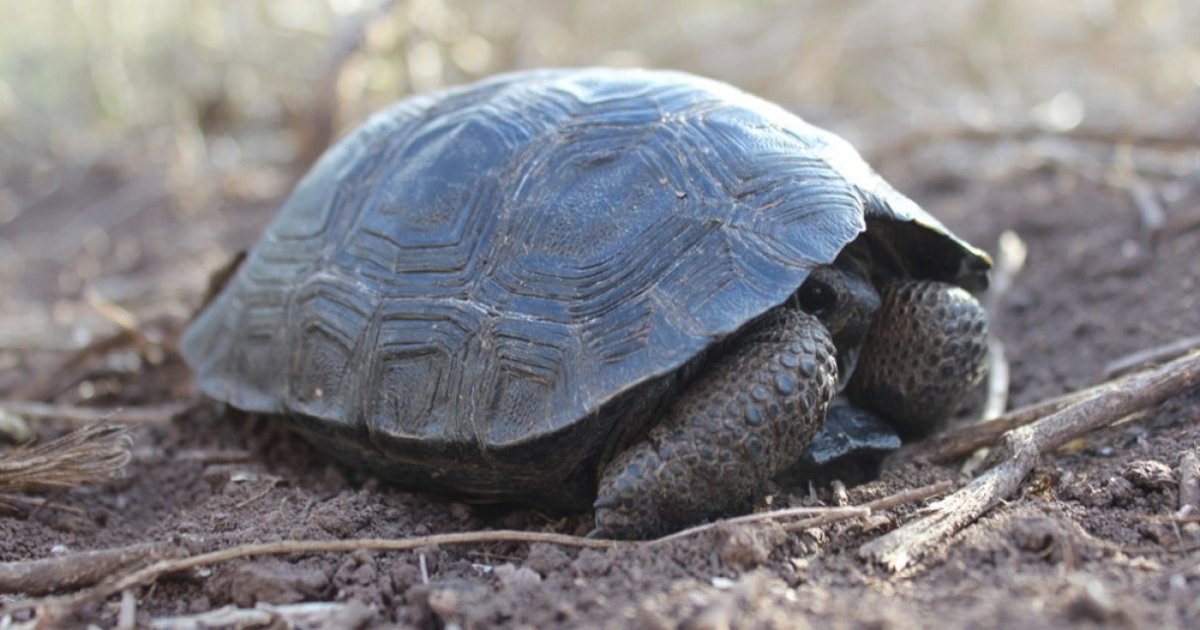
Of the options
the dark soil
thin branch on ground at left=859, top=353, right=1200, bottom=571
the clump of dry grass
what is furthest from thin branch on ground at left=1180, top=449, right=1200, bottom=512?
the clump of dry grass

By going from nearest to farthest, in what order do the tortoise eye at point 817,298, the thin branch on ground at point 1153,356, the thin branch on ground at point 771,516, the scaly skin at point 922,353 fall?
the thin branch on ground at point 771,516 < the tortoise eye at point 817,298 < the scaly skin at point 922,353 < the thin branch on ground at point 1153,356

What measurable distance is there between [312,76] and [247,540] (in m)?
5.67

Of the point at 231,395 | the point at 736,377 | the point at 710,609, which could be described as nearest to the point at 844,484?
the point at 736,377

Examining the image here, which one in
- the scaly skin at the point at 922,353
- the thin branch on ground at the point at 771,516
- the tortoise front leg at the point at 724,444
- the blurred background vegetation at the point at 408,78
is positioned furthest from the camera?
the blurred background vegetation at the point at 408,78

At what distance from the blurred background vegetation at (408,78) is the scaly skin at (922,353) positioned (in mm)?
3286

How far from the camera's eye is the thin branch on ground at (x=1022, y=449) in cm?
259

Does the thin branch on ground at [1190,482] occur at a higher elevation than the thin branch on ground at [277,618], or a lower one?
higher

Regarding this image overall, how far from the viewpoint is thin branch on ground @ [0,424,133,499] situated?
11.2 ft

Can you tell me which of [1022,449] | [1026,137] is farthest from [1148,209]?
[1022,449]

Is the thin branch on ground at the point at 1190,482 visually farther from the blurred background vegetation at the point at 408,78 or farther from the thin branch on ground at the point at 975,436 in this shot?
the blurred background vegetation at the point at 408,78

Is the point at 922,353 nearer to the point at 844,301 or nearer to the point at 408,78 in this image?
the point at 844,301

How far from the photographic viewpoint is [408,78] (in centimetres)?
789

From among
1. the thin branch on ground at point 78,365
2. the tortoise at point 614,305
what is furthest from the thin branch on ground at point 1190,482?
the thin branch on ground at point 78,365

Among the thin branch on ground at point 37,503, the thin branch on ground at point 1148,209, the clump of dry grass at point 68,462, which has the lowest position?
the thin branch on ground at point 37,503
